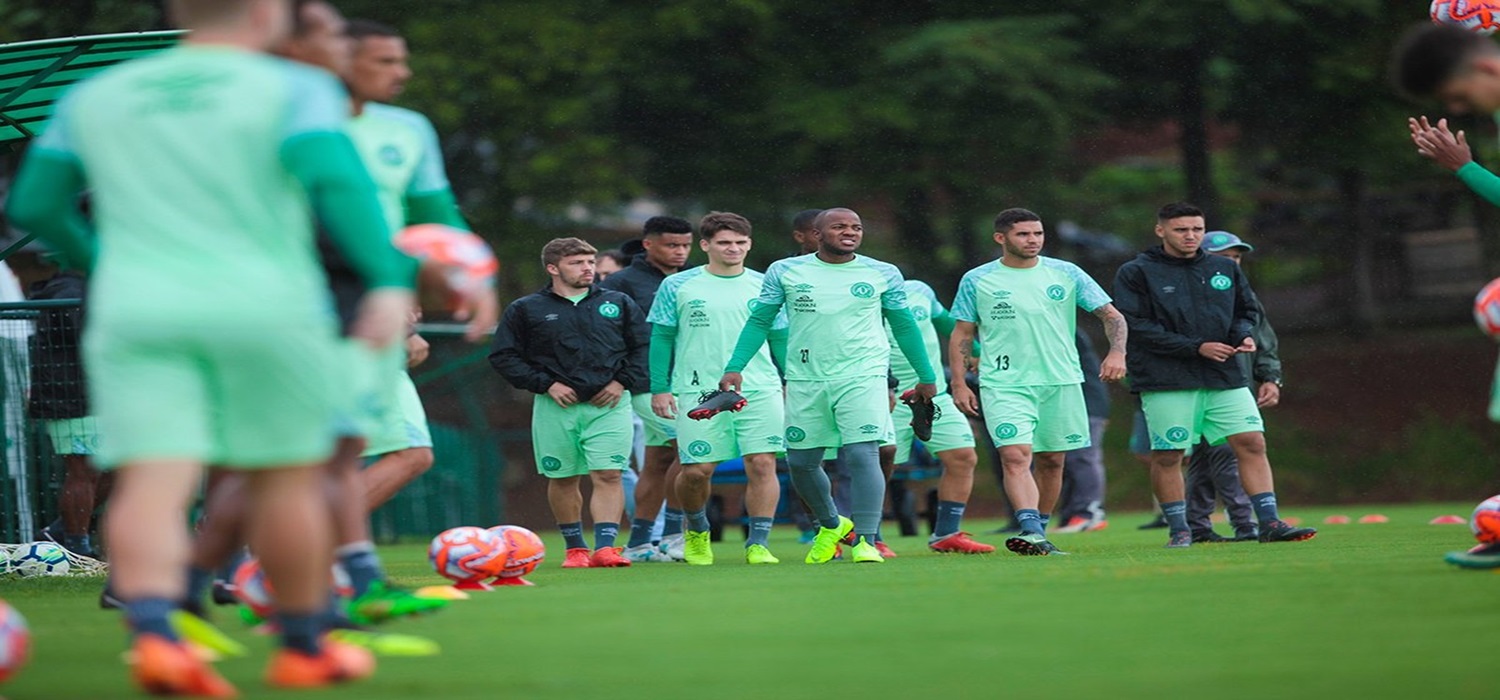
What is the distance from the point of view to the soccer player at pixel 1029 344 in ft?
39.8

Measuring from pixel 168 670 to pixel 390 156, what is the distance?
2.78 metres

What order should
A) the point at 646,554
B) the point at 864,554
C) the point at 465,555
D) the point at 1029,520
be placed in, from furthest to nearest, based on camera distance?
the point at 646,554
the point at 1029,520
the point at 864,554
the point at 465,555

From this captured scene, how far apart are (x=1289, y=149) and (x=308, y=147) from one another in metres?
23.3

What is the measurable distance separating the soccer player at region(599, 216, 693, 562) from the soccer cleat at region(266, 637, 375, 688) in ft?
23.8

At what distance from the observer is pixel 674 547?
13.0 metres

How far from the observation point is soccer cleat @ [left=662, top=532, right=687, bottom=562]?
12.9 m

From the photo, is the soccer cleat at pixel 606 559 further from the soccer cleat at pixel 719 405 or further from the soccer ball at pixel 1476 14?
the soccer ball at pixel 1476 14

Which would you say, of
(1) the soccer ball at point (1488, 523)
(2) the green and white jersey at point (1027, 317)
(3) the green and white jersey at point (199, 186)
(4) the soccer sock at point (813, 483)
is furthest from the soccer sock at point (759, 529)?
(3) the green and white jersey at point (199, 186)

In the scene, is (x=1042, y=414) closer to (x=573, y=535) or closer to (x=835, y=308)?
(x=835, y=308)

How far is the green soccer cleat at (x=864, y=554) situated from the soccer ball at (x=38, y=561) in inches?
181

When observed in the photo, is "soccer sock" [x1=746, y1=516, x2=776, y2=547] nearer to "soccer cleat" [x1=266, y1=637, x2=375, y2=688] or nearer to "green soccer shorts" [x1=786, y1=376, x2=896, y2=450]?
"green soccer shorts" [x1=786, y1=376, x2=896, y2=450]

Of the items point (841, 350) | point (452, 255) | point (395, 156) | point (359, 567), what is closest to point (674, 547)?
Answer: point (841, 350)

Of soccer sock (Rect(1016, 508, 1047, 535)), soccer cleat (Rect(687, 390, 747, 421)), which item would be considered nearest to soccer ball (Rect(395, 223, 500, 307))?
soccer cleat (Rect(687, 390, 747, 421))

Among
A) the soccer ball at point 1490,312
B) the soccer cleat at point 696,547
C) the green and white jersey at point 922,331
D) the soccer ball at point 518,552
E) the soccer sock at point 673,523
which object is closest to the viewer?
the soccer ball at point 1490,312
